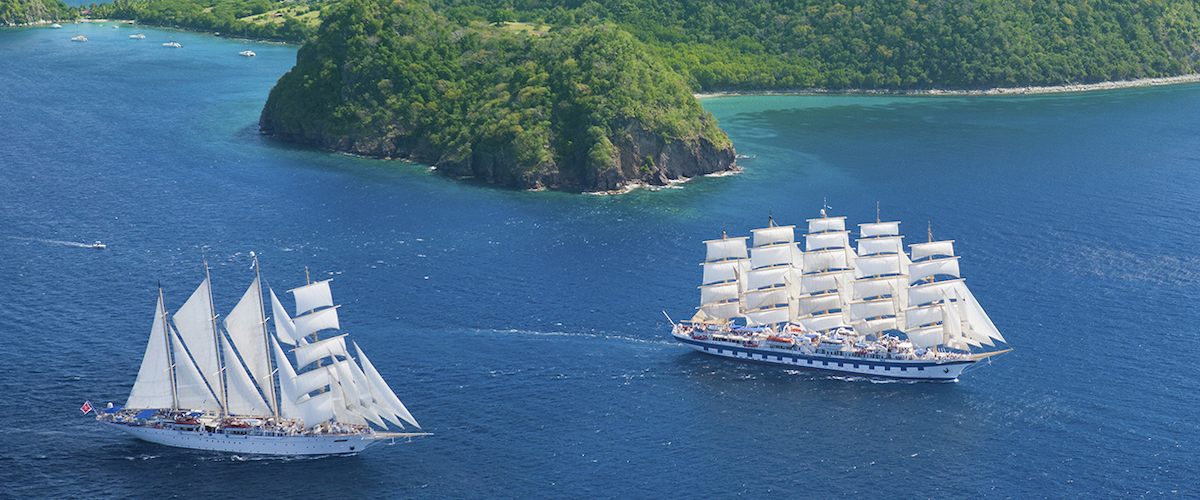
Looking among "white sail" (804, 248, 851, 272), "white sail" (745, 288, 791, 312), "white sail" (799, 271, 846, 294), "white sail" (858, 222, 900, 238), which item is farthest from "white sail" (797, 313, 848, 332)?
"white sail" (858, 222, 900, 238)

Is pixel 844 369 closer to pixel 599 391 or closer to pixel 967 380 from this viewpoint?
pixel 967 380

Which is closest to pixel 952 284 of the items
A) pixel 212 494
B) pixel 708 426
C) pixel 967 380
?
pixel 967 380

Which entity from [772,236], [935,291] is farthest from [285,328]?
[935,291]

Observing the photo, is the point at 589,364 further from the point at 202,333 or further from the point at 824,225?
the point at 202,333

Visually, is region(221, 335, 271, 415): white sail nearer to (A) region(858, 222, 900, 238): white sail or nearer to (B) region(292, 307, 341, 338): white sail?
(B) region(292, 307, 341, 338): white sail

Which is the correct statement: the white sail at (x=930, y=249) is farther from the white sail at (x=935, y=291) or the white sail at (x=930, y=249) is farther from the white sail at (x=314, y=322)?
the white sail at (x=314, y=322)
